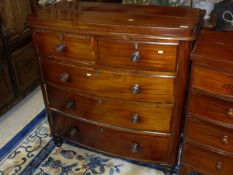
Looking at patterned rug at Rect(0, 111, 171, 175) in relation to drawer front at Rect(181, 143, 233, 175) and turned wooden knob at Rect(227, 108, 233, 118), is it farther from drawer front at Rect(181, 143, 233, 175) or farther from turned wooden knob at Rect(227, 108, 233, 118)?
turned wooden knob at Rect(227, 108, 233, 118)

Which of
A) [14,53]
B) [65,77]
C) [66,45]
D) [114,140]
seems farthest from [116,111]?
[14,53]

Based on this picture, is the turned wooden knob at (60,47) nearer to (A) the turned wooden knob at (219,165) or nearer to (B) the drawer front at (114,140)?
(B) the drawer front at (114,140)

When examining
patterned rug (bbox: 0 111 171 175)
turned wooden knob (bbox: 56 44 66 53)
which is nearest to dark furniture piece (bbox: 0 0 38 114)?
patterned rug (bbox: 0 111 171 175)

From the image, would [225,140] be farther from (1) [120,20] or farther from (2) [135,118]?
(1) [120,20]

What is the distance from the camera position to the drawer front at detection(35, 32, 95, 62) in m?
1.33

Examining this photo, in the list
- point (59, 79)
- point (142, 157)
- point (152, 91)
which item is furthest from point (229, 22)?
point (59, 79)

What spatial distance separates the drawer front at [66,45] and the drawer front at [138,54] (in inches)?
2.6

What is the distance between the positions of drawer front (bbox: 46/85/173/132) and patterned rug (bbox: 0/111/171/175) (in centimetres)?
37

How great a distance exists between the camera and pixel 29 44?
7.90 ft

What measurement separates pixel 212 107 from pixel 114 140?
636 millimetres

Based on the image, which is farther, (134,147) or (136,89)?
(134,147)

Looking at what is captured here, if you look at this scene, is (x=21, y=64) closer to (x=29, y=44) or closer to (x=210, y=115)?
(x=29, y=44)

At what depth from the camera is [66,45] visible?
Answer: 1379mm

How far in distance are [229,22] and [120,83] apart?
40.0 inches
